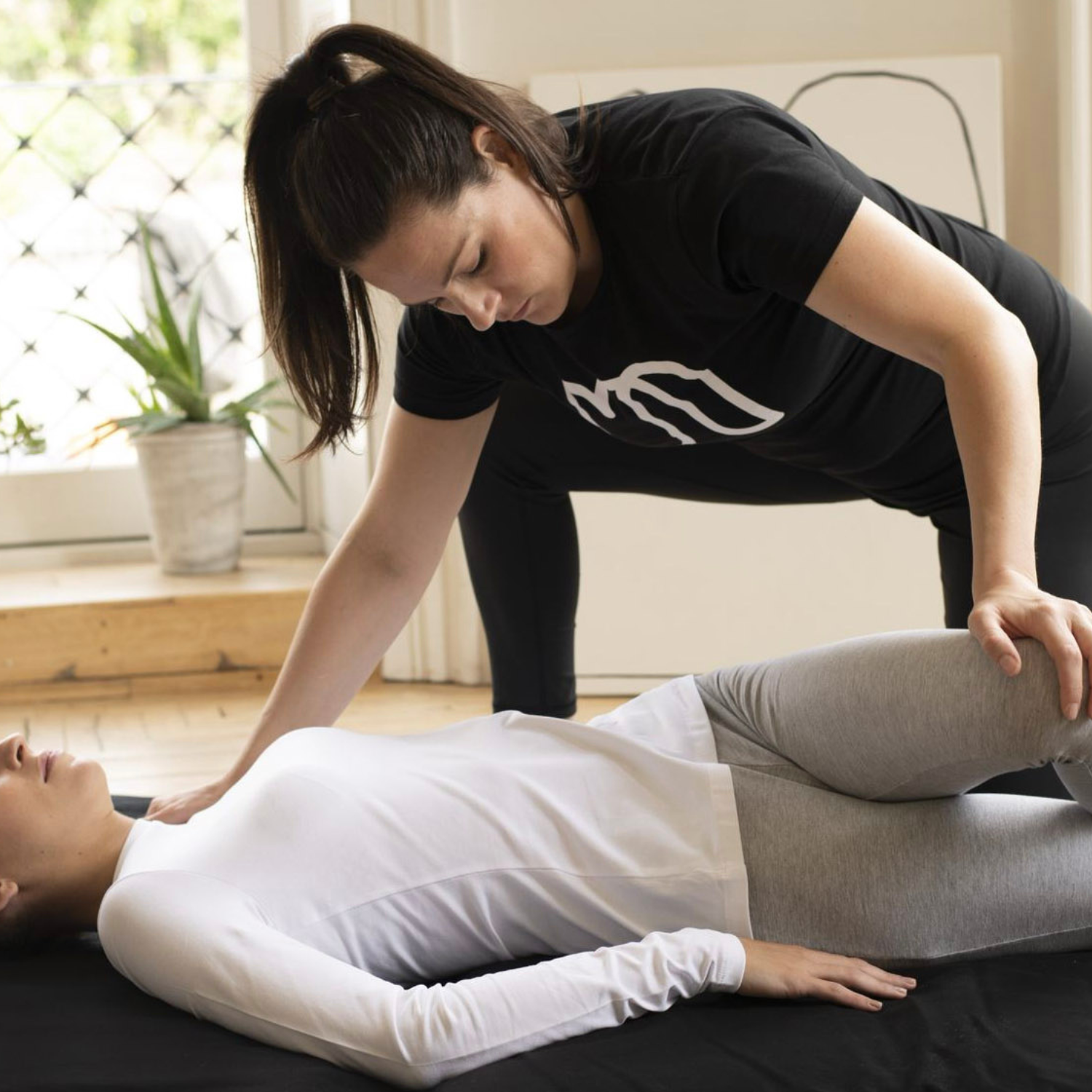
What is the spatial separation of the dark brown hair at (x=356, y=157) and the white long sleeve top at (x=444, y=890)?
1.19 feet

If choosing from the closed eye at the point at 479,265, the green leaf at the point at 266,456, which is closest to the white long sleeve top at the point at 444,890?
the closed eye at the point at 479,265

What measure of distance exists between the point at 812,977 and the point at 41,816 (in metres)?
0.76

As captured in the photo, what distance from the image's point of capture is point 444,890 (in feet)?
4.35

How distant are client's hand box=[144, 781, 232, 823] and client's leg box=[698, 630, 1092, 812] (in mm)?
594

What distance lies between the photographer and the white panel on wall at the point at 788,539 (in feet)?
9.62

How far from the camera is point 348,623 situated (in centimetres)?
173

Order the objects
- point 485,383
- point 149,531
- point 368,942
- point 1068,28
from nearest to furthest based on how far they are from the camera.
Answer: point 368,942
point 485,383
point 1068,28
point 149,531

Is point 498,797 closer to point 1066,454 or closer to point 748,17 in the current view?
point 1066,454

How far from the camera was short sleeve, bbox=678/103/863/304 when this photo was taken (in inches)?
48.3

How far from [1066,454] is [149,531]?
2492mm

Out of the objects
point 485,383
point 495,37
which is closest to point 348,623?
point 485,383

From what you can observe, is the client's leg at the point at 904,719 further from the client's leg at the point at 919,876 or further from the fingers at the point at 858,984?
the fingers at the point at 858,984

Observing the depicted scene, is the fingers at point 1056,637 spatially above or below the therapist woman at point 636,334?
below

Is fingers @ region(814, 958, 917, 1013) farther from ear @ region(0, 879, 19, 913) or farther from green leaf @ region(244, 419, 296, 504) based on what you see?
green leaf @ region(244, 419, 296, 504)
